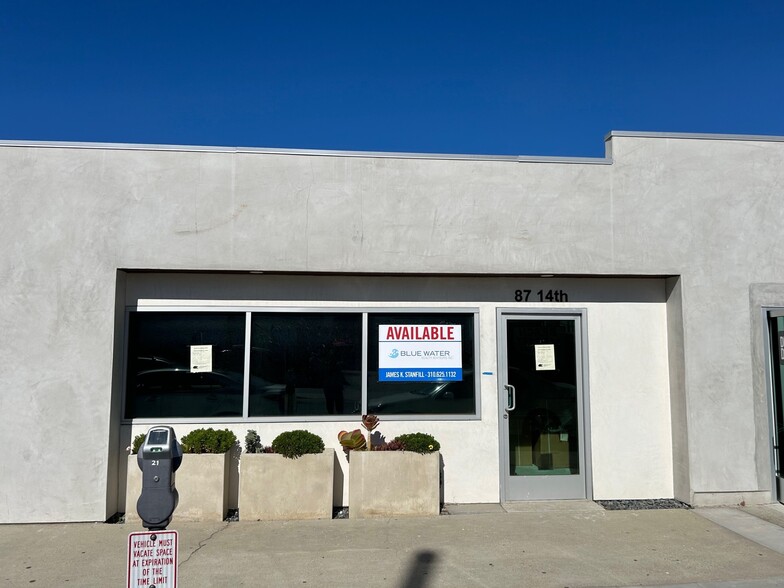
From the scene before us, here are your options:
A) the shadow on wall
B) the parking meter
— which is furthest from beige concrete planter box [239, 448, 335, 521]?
the parking meter

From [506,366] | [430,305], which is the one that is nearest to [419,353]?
[430,305]

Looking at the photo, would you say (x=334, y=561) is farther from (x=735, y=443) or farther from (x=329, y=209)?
(x=735, y=443)

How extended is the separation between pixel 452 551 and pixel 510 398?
2.11 metres

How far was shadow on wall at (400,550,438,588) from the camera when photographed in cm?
500

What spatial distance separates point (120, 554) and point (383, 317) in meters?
3.43

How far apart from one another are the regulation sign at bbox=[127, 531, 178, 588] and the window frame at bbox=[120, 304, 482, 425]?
3482 millimetres

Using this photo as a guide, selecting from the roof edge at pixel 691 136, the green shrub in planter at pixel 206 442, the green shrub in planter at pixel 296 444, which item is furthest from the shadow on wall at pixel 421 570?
the roof edge at pixel 691 136

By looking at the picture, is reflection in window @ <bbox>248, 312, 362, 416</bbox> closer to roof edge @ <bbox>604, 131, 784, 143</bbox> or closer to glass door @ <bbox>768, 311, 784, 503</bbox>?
roof edge @ <bbox>604, 131, 784, 143</bbox>

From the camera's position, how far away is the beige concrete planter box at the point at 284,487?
21.8ft

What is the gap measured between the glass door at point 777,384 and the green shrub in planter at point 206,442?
590 cm

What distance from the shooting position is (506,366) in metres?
7.37

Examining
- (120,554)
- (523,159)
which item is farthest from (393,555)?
(523,159)

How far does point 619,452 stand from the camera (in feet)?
24.3

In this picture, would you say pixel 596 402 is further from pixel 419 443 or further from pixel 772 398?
pixel 419 443
